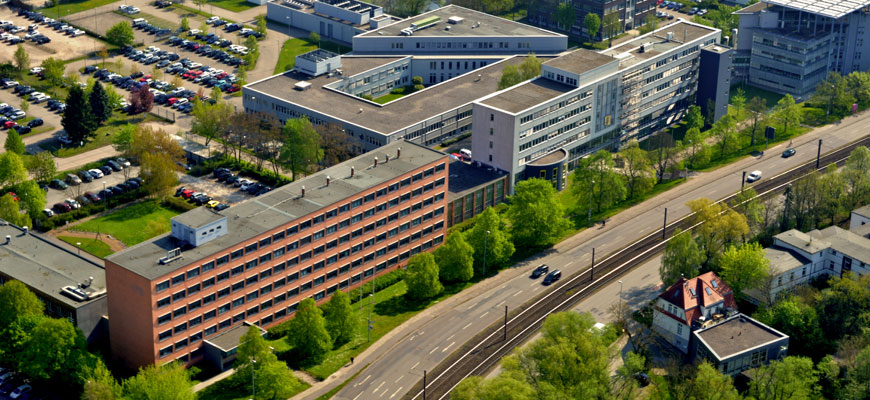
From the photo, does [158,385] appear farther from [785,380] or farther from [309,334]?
[785,380]

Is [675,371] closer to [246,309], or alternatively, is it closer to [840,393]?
[840,393]

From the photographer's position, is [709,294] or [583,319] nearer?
[583,319]

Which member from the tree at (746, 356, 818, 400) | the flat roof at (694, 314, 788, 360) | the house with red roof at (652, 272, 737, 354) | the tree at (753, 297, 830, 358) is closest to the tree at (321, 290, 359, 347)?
the house with red roof at (652, 272, 737, 354)

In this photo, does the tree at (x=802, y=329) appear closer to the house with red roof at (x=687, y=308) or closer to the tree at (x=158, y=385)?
the house with red roof at (x=687, y=308)

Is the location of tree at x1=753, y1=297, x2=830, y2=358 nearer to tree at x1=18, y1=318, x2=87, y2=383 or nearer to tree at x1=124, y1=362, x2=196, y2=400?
tree at x1=124, y1=362, x2=196, y2=400

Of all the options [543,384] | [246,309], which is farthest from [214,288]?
[543,384]

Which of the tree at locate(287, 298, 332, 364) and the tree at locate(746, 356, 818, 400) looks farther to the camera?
the tree at locate(287, 298, 332, 364)

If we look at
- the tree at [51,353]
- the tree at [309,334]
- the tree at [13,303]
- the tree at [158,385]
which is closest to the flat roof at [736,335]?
the tree at [309,334]
